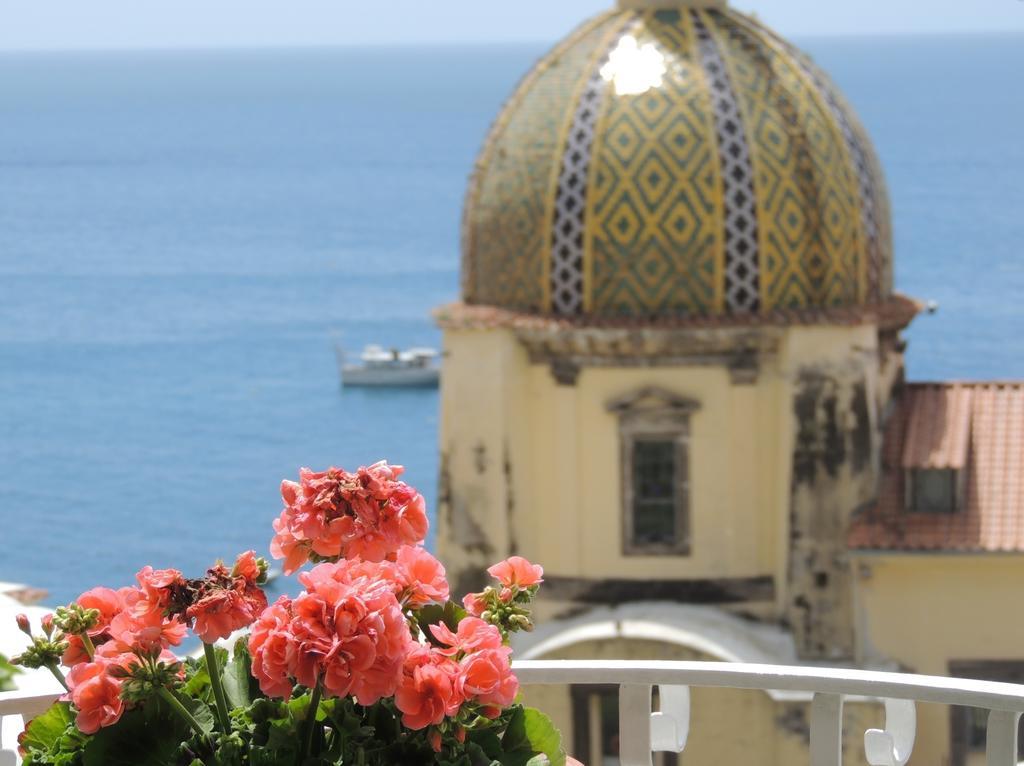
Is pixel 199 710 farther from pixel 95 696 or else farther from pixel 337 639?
pixel 337 639

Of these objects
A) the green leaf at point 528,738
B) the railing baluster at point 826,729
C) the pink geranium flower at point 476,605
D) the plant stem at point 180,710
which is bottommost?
the railing baluster at point 826,729

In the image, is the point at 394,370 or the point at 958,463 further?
the point at 394,370

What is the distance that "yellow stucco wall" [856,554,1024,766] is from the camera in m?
18.2

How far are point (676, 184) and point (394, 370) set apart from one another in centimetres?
4813

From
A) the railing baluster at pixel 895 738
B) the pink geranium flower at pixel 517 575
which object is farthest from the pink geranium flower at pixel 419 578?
the railing baluster at pixel 895 738

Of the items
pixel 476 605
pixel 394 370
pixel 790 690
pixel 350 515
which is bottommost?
pixel 394 370

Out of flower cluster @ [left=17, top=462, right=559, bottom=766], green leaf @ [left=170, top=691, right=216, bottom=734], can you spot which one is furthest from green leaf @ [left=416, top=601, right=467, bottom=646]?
green leaf @ [left=170, top=691, right=216, bottom=734]

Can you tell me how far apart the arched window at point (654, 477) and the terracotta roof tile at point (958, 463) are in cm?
143

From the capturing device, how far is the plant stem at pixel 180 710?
478 cm

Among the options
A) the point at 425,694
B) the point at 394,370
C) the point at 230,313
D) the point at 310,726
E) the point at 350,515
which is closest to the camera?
the point at 425,694

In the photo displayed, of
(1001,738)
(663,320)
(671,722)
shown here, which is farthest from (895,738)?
(663,320)

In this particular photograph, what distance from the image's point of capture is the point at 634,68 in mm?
18391

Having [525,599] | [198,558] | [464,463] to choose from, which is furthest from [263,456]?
[525,599]

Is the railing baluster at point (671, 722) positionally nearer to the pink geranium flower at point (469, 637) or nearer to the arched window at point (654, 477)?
the pink geranium flower at point (469, 637)
